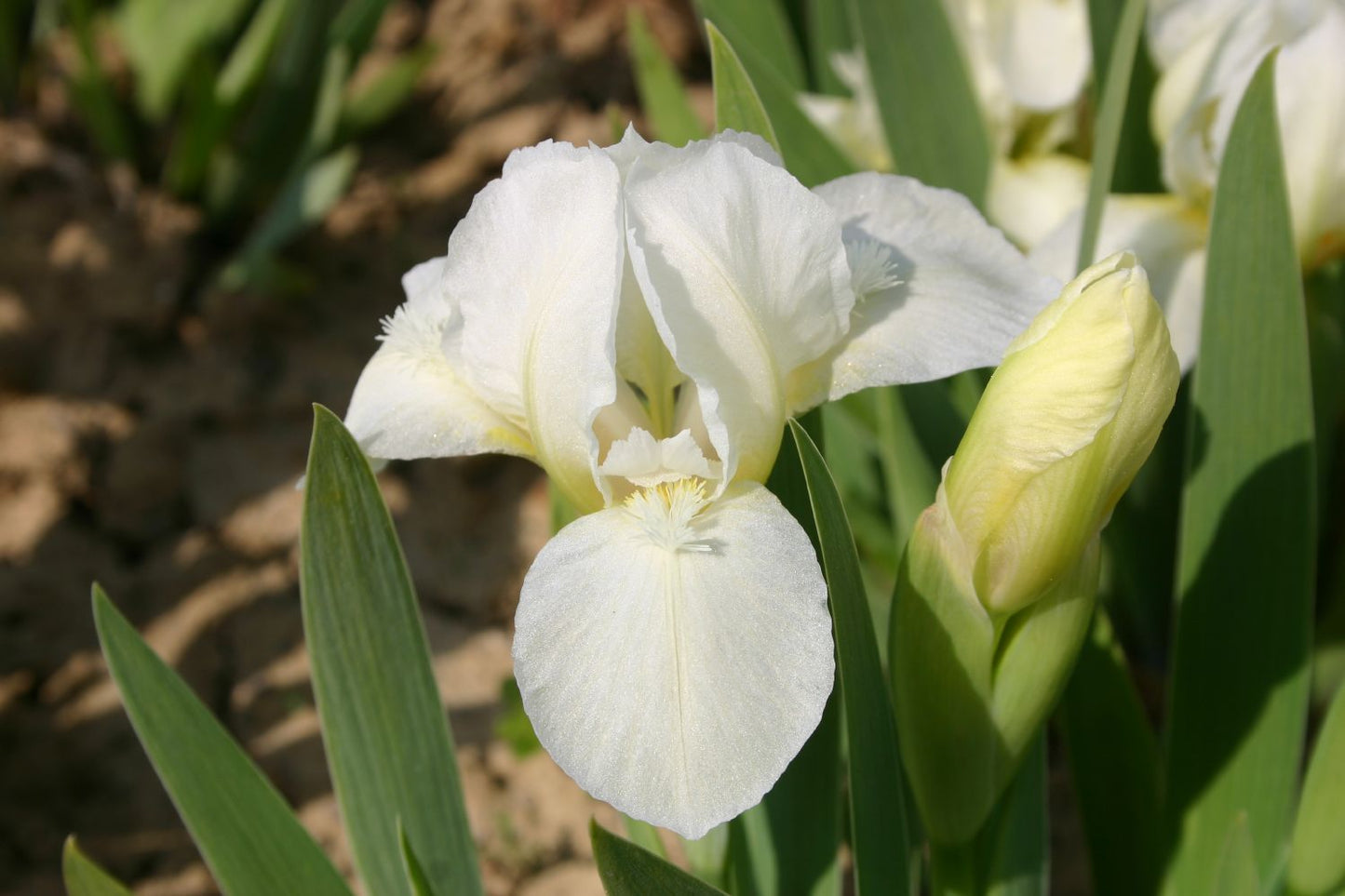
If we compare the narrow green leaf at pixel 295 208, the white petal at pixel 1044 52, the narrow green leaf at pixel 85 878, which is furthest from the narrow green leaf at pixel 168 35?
the narrow green leaf at pixel 85 878

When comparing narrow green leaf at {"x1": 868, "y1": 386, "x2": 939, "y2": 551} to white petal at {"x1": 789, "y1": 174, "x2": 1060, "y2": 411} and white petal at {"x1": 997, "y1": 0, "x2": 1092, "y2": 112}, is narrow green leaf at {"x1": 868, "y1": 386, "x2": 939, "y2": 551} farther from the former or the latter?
white petal at {"x1": 997, "y1": 0, "x2": 1092, "y2": 112}

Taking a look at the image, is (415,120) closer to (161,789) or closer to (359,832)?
(161,789)

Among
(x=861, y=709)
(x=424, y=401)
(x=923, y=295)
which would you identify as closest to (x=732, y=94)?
(x=923, y=295)

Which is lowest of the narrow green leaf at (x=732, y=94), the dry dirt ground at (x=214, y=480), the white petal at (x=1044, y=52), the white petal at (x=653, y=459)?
the dry dirt ground at (x=214, y=480)

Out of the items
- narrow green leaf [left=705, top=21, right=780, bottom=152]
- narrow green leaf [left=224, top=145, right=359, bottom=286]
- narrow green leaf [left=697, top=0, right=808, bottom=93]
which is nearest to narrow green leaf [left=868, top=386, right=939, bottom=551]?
narrow green leaf [left=705, top=21, right=780, bottom=152]

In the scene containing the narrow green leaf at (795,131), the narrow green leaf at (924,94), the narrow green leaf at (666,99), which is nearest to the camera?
the narrow green leaf at (795,131)

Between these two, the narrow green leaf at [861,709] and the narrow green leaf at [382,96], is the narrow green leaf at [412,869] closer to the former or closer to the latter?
the narrow green leaf at [861,709]

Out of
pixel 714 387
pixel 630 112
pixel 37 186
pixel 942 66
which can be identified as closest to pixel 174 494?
pixel 37 186
